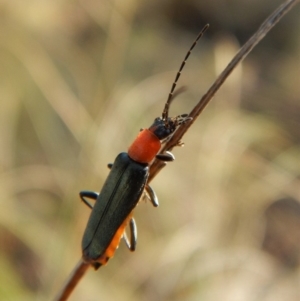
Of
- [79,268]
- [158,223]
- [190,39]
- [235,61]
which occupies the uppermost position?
[190,39]

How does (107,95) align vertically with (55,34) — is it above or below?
below

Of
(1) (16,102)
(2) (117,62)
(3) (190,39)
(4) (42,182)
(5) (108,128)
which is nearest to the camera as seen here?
(5) (108,128)

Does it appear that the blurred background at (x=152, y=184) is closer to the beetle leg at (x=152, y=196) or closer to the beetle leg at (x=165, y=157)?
the beetle leg at (x=152, y=196)

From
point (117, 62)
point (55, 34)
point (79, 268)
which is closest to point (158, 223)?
point (117, 62)

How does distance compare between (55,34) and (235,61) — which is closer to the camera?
(235,61)

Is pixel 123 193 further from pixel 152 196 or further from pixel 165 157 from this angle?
pixel 165 157

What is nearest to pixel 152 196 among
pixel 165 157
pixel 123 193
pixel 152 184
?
pixel 123 193

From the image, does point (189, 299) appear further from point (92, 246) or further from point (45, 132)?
point (45, 132)

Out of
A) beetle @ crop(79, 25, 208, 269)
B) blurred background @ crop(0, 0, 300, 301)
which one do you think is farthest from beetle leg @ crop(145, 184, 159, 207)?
blurred background @ crop(0, 0, 300, 301)
